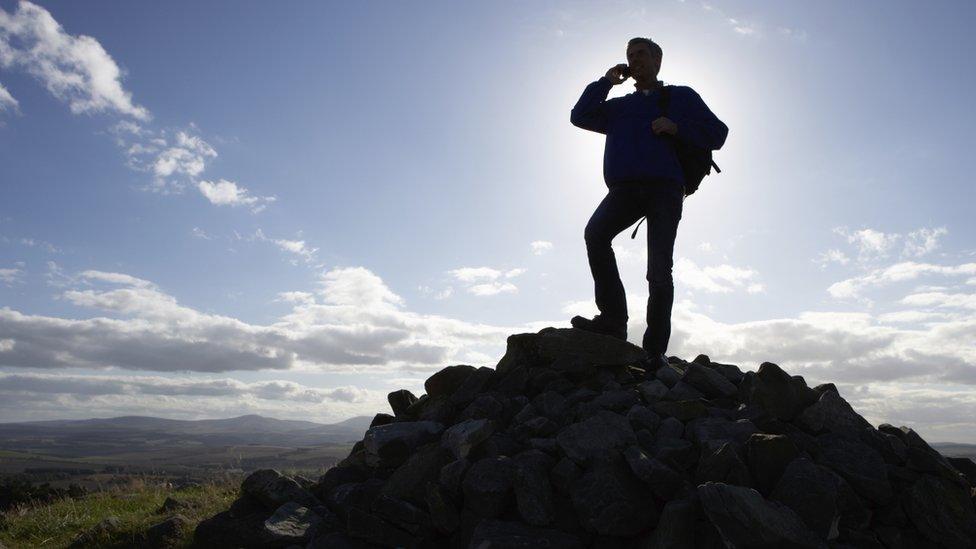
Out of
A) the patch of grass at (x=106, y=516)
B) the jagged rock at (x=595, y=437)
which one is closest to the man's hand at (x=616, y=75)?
the jagged rock at (x=595, y=437)

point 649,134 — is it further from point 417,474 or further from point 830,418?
point 417,474

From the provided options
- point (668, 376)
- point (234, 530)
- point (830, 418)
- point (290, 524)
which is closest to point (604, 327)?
point (668, 376)

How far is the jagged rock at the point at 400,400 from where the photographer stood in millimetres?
7953

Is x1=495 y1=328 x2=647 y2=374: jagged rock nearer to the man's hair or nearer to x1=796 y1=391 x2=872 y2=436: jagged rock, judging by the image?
x1=796 y1=391 x2=872 y2=436: jagged rock

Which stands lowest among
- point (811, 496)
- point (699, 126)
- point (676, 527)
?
point (676, 527)

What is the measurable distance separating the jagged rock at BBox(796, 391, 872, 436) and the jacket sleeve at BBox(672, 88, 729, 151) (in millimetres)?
3054

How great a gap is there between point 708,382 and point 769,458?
1842 millimetres

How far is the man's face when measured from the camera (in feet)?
23.7

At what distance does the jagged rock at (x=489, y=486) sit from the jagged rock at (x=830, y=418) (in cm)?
278

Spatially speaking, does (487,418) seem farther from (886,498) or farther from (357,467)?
(886,498)

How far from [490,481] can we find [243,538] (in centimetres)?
259

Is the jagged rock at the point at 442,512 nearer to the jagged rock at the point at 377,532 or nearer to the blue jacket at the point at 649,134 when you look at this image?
the jagged rock at the point at 377,532

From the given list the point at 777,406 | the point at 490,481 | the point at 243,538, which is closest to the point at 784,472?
the point at 777,406

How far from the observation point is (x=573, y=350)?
7059 millimetres
